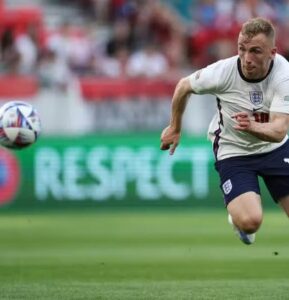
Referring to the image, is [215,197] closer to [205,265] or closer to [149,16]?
[149,16]

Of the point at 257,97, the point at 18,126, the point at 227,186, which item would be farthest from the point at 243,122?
the point at 18,126

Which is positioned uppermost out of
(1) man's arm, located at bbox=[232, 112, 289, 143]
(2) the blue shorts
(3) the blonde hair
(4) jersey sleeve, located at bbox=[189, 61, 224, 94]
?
(3) the blonde hair

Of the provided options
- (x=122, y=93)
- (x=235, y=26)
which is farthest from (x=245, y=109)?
(x=235, y=26)

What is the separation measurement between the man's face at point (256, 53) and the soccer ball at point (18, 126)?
120 inches

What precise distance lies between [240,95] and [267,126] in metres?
0.60

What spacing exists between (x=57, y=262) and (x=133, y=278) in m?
1.69

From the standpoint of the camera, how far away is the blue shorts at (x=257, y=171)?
9023mm

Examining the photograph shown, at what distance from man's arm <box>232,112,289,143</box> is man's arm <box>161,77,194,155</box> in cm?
68

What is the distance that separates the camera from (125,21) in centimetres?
2177

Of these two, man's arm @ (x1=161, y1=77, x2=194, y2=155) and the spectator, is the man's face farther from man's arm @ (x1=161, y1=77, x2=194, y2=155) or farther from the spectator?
the spectator

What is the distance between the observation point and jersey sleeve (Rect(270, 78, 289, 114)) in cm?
861

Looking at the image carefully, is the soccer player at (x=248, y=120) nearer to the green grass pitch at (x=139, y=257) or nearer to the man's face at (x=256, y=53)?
the man's face at (x=256, y=53)

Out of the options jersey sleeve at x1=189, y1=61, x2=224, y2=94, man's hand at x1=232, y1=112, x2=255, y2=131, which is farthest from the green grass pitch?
jersey sleeve at x1=189, y1=61, x2=224, y2=94

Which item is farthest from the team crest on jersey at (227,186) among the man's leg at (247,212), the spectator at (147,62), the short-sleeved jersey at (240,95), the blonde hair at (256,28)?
the spectator at (147,62)
